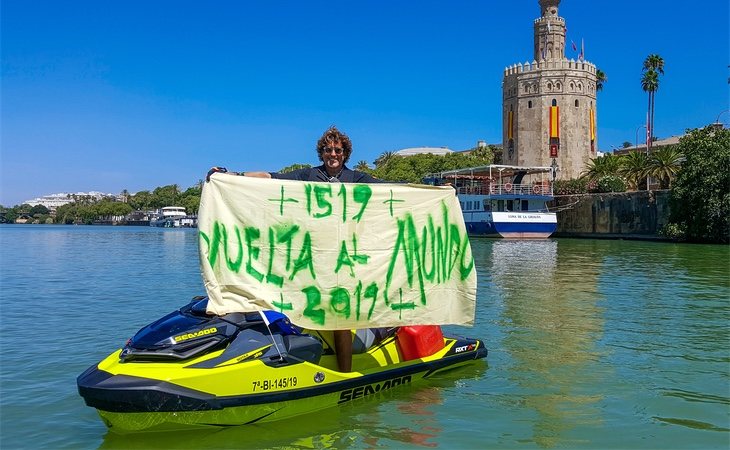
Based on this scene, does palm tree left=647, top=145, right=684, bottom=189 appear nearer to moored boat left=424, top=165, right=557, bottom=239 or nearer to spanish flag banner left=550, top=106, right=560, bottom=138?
moored boat left=424, top=165, right=557, bottom=239

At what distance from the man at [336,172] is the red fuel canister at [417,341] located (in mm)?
929

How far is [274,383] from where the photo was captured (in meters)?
6.03

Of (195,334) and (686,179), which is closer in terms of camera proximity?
(195,334)

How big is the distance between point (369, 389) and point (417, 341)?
95 centimetres

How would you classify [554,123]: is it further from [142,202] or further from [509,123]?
[142,202]

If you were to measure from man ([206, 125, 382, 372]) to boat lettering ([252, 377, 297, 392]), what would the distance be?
769mm

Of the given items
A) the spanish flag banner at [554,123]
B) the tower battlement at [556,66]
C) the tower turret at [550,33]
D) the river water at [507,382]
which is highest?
the tower turret at [550,33]

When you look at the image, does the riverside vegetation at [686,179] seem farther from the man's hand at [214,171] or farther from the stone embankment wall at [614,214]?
the man's hand at [214,171]

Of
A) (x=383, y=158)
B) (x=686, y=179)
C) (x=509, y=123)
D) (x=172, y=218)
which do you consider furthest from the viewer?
(x=172, y=218)

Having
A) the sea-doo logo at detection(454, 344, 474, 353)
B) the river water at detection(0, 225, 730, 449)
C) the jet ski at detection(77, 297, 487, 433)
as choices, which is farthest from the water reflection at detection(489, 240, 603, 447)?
the jet ski at detection(77, 297, 487, 433)

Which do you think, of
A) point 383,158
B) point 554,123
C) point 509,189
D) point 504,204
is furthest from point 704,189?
point 383,158

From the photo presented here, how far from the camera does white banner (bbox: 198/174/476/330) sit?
622 cm

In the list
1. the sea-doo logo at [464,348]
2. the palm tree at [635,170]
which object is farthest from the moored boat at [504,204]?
the sea-doo logo at [464,348]

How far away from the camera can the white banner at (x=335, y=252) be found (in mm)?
6219
